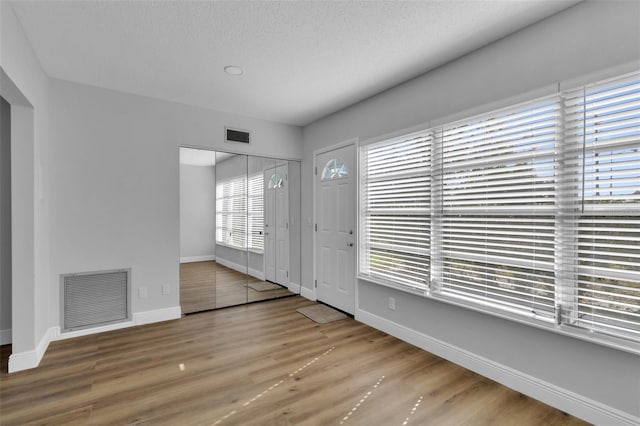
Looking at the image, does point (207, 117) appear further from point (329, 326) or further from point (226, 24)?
point (329, 326)

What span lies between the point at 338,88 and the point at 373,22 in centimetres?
121

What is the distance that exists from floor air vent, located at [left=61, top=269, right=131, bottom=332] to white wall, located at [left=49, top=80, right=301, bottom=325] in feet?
0.26

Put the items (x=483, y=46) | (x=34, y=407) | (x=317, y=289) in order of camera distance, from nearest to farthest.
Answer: (x=34, y=407), (x=483, y=46), (x=317, y=289)

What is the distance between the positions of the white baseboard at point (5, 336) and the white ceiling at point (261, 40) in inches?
104

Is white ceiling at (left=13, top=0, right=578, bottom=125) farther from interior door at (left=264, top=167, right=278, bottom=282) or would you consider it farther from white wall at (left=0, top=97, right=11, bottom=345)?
interior door at (left=264, top=167, right=278, bottom=282)

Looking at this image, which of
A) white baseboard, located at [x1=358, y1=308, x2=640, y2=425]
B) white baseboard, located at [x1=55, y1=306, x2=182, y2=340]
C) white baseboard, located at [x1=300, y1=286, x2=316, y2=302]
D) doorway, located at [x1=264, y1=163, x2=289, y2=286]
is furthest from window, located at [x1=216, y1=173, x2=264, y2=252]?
white baseboard, located at [x1=358, y1=308, x2=640, y2=425]

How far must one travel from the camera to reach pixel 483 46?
8.41 ft

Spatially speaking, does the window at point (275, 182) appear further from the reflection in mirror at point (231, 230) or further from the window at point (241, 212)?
the reflection in mirror at point (231, 230)

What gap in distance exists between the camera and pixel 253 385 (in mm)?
2373

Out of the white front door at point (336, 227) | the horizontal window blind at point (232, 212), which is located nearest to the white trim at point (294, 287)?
the white front door at point (336, 227)

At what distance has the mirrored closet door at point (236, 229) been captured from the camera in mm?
4125

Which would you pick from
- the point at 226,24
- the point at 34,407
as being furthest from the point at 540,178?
the point at 34,407

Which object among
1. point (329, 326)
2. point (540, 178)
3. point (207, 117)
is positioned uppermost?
point (207, 117)

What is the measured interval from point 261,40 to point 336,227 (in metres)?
2.48
